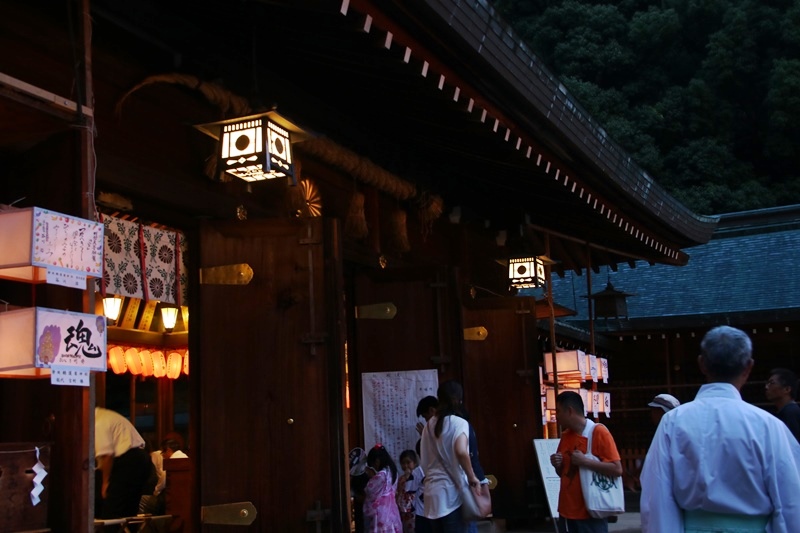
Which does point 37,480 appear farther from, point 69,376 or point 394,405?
point 394,405

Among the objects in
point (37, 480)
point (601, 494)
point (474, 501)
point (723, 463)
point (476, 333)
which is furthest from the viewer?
point (476, 333)

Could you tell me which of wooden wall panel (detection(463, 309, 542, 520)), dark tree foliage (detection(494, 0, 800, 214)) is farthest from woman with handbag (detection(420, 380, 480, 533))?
dark tree foliage (detection(494, 0, 800, 214))

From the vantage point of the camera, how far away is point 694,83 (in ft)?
117

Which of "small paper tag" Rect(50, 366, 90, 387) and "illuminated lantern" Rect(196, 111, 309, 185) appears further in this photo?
"illuminated lantern" Rect(196, 111, 309, 185)

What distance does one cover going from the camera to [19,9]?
195 inches

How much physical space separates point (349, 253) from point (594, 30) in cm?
3304

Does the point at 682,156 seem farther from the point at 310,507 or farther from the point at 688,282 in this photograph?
the point at 310,507

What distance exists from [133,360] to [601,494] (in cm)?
853

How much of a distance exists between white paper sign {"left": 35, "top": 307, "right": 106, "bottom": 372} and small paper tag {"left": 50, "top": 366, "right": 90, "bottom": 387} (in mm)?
16

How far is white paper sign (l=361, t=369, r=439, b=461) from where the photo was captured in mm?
8688

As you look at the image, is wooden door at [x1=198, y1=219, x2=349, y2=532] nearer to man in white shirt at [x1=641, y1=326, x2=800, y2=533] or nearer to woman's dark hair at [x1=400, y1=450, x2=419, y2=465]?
woman's dark hair at [x1=400, y1=450, x2=419, y2=465]

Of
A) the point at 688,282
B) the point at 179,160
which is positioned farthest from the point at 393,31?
the point at 688,282

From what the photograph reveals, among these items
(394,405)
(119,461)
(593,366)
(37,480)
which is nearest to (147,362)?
(119,461)

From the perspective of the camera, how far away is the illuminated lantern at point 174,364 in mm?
13758
